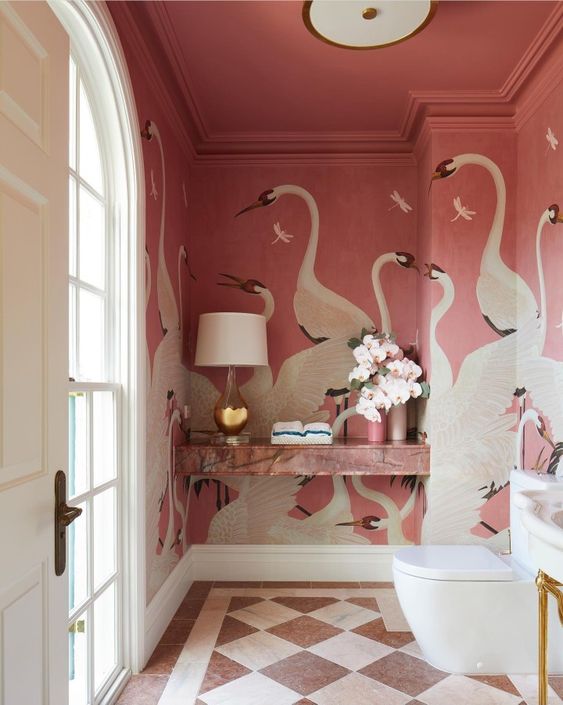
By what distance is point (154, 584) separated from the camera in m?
2.52

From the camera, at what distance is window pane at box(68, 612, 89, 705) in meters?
1.81

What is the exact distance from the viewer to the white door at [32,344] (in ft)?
3.76

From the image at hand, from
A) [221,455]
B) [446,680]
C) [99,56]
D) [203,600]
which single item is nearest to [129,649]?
[203,600]

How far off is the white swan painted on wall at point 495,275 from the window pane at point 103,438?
6.42 ft

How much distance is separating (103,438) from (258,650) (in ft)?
3.88

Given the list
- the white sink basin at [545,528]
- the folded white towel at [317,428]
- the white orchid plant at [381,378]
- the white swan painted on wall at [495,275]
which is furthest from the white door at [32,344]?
the white swan painted on wall at [495,275]

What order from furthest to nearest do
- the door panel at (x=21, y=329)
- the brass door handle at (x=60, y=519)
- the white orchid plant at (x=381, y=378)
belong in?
the white orchid plant at (x=381, y=378)
the brass door handle at (x=60, y=519)
the door panel at (x=21, y=329)

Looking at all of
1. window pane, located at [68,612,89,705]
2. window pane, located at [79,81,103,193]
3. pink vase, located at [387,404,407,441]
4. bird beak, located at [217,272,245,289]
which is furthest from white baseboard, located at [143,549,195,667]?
window pane, located at [79,81,103,193]

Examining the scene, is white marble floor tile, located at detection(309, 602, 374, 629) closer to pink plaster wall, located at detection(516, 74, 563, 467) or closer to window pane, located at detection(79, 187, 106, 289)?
pink plaster wall, located at detection(516, 74, 563, 467)

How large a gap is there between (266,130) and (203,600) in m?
2.62

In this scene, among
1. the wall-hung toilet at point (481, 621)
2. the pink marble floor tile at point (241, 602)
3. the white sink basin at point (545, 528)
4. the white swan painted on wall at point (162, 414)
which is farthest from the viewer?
the pink marble floor tile at point (241, 602)

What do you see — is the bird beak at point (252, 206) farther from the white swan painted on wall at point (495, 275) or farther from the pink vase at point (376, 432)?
the pink vase at point (376, 432)

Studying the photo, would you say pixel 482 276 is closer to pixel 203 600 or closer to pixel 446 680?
pixel 446 680

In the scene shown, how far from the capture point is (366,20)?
83.8 inches
